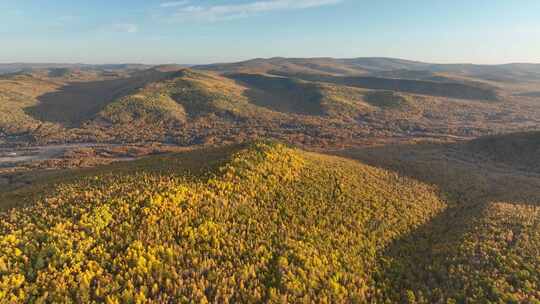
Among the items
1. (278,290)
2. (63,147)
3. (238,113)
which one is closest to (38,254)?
(278,290)

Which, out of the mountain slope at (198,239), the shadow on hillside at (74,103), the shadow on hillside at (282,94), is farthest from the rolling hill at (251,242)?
the shadow on hillside at (282,94)

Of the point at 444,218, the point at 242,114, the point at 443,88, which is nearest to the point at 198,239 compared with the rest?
the point at 444,218

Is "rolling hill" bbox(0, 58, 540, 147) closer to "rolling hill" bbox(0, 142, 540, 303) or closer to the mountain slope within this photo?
"rolling hill" bbox(0, 142, 540, 303)

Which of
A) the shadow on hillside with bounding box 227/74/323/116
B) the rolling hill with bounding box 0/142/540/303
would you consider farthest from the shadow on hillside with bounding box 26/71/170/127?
the rolling hill with bounding box 0/142/540/303

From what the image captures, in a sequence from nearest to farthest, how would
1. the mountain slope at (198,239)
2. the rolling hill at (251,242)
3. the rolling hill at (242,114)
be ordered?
the mountain slope at (198,239)
the rolling hill at (251,242)
the rolling hill at (242,114)

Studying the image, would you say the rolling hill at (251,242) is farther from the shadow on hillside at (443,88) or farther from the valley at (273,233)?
the shadow on hillside at (443,88)
